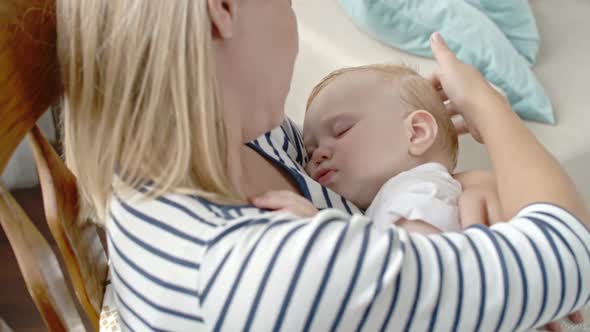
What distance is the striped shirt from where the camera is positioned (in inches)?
21.2

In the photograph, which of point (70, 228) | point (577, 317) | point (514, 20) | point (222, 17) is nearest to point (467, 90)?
point (577, 317)

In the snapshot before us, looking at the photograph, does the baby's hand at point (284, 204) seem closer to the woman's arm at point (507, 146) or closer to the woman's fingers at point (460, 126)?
the woman's arm at point (507, 146)

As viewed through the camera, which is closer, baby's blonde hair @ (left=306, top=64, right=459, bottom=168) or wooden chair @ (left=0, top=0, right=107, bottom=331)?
wooden chair @ (left=0, top=0, right=107, bottom=331)

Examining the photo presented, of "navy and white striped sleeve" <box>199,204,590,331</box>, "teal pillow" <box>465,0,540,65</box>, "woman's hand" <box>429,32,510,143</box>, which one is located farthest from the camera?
"teal pillow" <box>465,0,540,65</box>

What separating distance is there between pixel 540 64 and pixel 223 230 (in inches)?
47.5

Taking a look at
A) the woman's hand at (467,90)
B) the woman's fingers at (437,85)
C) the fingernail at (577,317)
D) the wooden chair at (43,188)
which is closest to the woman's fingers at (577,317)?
the fingernail at (577,317)

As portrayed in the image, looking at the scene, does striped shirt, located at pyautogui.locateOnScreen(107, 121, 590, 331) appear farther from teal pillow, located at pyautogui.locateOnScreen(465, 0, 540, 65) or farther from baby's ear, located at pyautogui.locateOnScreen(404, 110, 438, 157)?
teal pillow, located at pyautogui.locateOnScreen(465, 0, 540, 65)

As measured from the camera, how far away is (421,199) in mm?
855

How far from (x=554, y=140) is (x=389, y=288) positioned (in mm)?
913

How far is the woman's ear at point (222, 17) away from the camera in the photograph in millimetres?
601

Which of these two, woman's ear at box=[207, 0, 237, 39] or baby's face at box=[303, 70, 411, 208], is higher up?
woman's ear at box=[207, 0, 237, 39]

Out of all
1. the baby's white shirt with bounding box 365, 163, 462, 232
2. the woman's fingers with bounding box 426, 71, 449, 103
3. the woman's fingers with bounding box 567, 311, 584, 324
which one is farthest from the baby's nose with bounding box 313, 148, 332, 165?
the woman's fingers with bounding box 567, 311, 584, 324

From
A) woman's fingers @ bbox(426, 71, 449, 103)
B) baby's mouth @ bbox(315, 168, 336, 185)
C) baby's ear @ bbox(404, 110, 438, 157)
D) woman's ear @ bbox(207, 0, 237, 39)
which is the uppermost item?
woman's ear @ bbox(207, 0, 237, 39)

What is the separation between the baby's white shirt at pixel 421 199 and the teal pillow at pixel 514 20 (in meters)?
0.71
